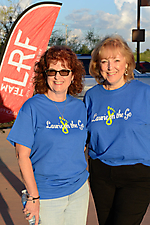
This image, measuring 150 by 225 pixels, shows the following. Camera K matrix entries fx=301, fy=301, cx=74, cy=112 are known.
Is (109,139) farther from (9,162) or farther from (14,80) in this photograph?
(14,80)

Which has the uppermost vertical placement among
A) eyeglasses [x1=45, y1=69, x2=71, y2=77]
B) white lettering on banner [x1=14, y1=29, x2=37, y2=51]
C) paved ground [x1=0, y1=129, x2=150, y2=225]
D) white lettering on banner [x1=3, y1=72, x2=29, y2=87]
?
white lettering on banner [x1=14, y1=29, x2=37, y2=51]

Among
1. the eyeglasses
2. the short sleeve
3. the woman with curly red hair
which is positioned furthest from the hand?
the eyeglasses

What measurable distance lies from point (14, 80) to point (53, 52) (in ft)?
19.8

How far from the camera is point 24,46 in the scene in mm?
7797

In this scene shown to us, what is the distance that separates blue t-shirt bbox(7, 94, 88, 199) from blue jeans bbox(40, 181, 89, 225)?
0.05m

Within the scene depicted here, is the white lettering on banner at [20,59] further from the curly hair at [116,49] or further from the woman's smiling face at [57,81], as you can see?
the woman's smiling face at [57,81]

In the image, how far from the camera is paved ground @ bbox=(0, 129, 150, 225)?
3.52 metres

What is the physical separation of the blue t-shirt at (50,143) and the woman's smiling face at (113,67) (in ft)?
1.72

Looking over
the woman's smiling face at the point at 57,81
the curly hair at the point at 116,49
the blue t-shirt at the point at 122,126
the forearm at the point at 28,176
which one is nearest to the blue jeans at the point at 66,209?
the forearm at the point at 28,176

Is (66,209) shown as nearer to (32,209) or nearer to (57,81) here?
(32,209)

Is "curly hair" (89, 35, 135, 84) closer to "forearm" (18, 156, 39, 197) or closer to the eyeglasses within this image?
the eyeglasses

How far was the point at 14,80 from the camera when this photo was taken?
26.2 ft

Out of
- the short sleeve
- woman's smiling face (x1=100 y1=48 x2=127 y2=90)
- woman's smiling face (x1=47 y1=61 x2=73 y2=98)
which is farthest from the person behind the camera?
woman's smiling face (x1=100 y1=48 x2=127 y2=90)

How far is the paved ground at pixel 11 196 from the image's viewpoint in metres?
3.52
